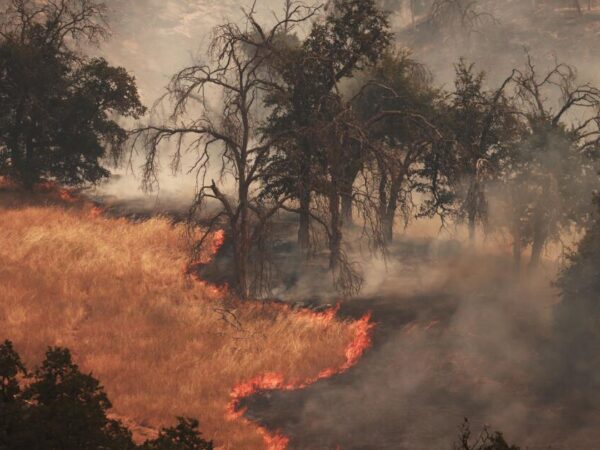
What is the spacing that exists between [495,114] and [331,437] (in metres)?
14.4

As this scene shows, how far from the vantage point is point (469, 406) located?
45.4 ft

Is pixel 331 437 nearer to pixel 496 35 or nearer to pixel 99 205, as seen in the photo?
pixel 99 205

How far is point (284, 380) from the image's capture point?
15523 millimetres

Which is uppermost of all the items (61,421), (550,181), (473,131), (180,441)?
(473,131)

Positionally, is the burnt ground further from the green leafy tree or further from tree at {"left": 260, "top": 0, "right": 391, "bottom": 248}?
the green leafy tree

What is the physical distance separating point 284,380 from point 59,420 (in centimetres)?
999

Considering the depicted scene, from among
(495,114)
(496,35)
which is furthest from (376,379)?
(496,35)

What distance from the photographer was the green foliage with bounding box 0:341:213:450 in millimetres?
5770

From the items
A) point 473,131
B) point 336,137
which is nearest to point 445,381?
point 336,137

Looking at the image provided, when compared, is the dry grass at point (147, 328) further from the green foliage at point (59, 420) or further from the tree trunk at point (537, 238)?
the tree trunk at point (537, 238)

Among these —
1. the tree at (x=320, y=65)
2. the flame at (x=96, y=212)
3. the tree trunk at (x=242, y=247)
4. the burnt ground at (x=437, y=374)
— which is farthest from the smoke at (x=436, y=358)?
the tree at (x=320, y=65)

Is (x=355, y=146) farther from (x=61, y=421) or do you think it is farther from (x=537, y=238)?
(x=61, y=421)

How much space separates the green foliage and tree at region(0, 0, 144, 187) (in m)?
19.1

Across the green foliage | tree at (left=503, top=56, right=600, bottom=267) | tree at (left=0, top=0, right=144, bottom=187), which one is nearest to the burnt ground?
tree at (left=503, top=56, right=600, bottom=267)
